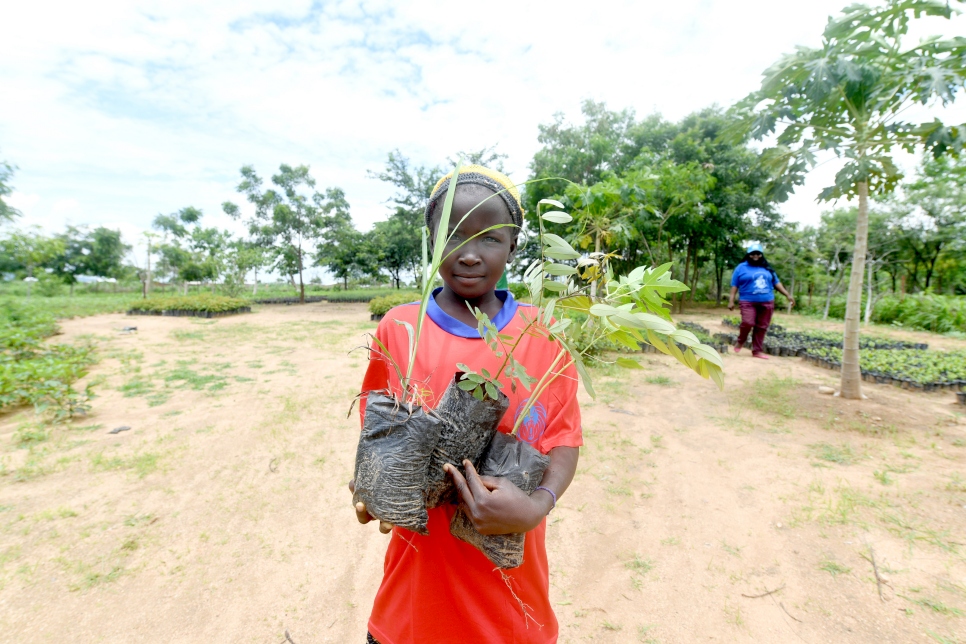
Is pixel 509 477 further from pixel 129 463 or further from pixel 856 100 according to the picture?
pixel 856 100

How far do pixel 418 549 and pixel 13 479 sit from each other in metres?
4.24

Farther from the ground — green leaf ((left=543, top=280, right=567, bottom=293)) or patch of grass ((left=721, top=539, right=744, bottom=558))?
green leaf ((left=543, top=280, right=567, bottom=293))

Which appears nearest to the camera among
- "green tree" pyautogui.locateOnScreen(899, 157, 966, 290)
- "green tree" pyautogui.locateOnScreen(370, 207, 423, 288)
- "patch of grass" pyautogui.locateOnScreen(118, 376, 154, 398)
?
"patch of grass" pyautogui.locateOnScreen(118, 376, 154, 398)

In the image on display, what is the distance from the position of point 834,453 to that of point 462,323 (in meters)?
4.26

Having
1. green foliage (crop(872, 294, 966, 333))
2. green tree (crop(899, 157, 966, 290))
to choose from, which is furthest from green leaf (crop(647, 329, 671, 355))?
green tree (crop(899, 157, 966, 290))

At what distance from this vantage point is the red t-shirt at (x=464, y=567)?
1.15 meters

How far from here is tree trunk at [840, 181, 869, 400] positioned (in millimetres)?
4836

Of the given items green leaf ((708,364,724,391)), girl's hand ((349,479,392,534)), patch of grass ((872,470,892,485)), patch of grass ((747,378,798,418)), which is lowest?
patch of grass ((872,470,892,485))

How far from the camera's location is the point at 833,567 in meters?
2.45

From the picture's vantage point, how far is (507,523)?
2.96 ft

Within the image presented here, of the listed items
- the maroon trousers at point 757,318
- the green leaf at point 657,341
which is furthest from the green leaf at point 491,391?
the maroon trousers at point 757,318

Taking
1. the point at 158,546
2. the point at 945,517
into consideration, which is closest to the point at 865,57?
the point at 945,517

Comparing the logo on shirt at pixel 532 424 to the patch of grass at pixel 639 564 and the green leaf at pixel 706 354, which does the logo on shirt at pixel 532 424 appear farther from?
the patch of grass at pixel 639 564

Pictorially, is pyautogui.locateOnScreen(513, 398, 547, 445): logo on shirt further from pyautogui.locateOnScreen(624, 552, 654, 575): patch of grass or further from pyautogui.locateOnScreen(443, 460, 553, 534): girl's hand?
pyautogui.locateOnScreen(624, 552, 654, 575): patch of grass
